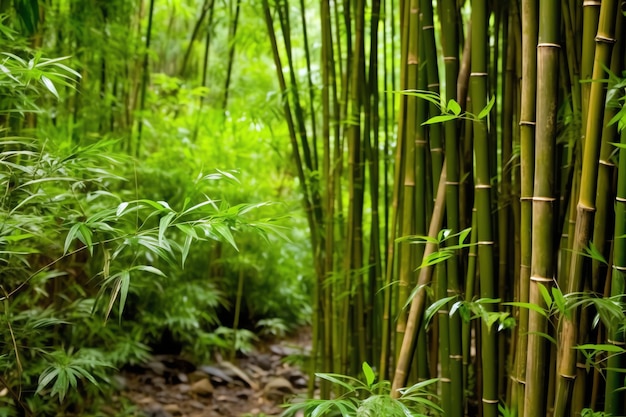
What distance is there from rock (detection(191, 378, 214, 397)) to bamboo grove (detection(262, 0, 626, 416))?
1362 mm

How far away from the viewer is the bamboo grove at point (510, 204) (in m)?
0.93

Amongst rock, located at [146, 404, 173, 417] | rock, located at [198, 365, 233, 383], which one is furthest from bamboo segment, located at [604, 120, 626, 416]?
rock, located at [198, 365, 233, 383]

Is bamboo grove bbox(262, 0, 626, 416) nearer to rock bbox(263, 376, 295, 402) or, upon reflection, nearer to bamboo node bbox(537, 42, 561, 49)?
bamboo node bbox(537, 42, 561, 49)

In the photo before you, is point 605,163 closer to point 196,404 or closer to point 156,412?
point 156,412

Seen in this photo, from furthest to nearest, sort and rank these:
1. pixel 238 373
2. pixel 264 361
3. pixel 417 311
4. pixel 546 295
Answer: pixel 264 361, pixel 238 373, pixel 417 311, pixel 546 295

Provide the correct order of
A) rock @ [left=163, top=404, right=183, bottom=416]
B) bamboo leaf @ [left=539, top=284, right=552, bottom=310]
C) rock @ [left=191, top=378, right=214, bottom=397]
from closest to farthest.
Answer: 1. bamboo leaf @ [left=539, top=284, right=552, bottom=310]
2. rock @ [left=163, top=404, right=183, bottom=416]
3. rock @ [left=191, top=378, right=214, bottom=397]

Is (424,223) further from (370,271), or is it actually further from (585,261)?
(370,271)

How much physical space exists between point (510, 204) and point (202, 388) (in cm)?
196

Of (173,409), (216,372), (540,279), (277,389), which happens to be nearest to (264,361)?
(216,372)

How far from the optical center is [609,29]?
890 mm

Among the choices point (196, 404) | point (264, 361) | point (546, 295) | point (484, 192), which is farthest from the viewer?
point (264, 361)

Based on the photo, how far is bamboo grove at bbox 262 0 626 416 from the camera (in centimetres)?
93

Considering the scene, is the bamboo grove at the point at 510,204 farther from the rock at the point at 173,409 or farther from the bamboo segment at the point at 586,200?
the rock at the point at 173,409

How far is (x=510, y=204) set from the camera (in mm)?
1354
